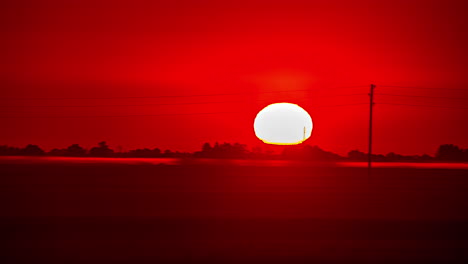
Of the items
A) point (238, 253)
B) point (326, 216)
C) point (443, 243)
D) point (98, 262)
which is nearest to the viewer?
point (98, 262)

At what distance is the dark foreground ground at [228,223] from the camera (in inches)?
404

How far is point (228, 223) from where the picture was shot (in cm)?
1360

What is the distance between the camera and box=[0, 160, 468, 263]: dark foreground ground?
1025 cm

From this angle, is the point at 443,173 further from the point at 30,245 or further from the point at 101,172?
the point at 30,245

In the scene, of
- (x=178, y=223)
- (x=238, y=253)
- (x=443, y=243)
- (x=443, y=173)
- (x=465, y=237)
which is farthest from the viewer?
(x=443, y=173)

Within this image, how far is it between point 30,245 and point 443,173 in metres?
30.6

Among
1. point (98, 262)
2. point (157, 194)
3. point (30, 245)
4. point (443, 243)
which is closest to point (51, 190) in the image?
point (157, 194)

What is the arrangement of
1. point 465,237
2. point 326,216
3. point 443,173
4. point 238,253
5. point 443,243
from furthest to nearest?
point 443,173 → point 326,216 → point 465,237 → point 443,243 → point 238,253

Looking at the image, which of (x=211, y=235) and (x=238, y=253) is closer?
(x=238, y=253)

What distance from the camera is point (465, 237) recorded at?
12.3 m

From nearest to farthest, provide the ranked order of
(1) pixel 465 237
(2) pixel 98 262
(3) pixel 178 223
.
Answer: (2) pixel 98 262
(1) pixel 465 237
(3) pixel 178 223

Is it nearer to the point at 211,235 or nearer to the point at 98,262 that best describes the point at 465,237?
the point at 211,235

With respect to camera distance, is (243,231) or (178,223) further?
(178,223)

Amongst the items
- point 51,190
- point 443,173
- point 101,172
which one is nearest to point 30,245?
point 51,190
